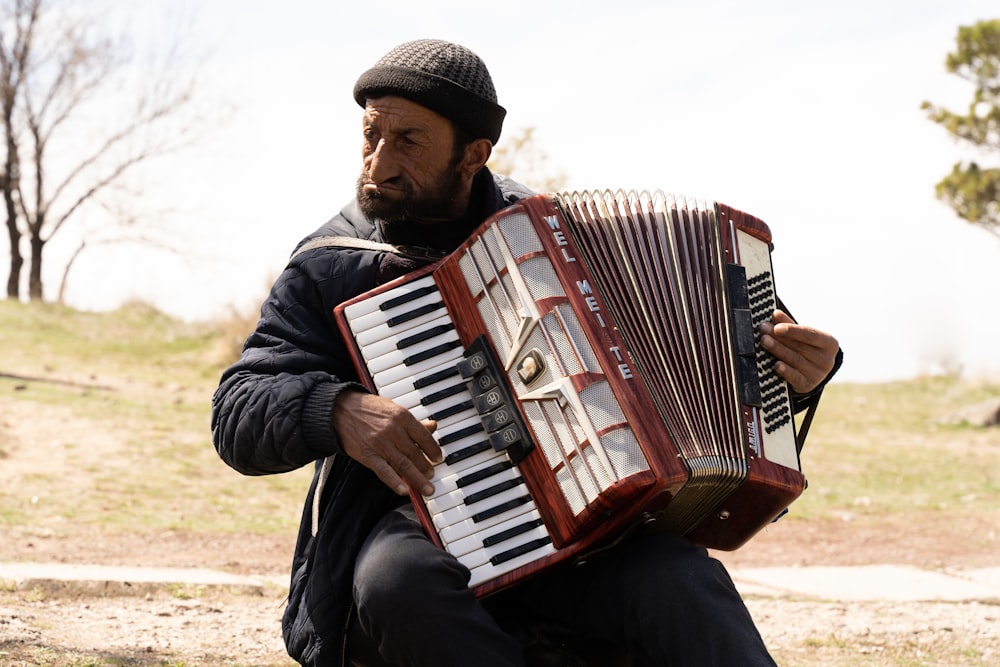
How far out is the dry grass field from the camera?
4086 mm

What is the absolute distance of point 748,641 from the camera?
2.33 meters

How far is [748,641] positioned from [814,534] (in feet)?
16.6

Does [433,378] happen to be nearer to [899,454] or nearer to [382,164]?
[382,164]

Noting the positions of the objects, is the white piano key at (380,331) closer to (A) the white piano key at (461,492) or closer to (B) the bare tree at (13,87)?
(A) the white piano key at (461,492)

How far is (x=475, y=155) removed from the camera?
2949mm

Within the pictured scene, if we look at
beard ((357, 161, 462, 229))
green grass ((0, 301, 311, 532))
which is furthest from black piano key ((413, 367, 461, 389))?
green grass ((0, 301, 311, 532))

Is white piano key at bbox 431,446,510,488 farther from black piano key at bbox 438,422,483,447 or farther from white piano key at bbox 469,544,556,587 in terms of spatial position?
white piano key at bbox 469,544,556,587

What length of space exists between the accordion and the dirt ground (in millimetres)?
1289

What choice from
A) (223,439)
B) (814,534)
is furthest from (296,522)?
(223,439)

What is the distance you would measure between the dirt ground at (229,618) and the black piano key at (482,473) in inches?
50.2

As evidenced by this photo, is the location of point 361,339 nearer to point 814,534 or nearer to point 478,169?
point 478,169

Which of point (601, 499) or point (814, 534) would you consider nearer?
point (601, 499)

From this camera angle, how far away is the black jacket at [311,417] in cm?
254

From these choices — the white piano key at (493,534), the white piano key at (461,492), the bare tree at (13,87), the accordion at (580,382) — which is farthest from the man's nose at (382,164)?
the bare tree at (13,87)
